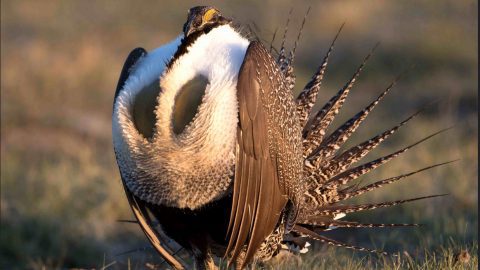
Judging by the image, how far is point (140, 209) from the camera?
11.6 ft

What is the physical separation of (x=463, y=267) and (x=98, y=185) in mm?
2854

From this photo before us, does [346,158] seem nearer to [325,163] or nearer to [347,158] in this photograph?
[347,158]

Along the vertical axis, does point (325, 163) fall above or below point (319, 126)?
below

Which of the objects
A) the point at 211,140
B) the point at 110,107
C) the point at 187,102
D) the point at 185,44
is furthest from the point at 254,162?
the point at 110,107

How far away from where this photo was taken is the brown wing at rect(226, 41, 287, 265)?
3.09 metres

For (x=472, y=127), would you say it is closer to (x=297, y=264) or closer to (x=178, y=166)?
(x=297, y=264)

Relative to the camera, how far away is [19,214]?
541cm

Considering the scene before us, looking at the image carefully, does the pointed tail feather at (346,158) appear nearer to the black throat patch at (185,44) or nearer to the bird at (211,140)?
the bird at (211,140)

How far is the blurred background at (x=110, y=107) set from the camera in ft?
16.7

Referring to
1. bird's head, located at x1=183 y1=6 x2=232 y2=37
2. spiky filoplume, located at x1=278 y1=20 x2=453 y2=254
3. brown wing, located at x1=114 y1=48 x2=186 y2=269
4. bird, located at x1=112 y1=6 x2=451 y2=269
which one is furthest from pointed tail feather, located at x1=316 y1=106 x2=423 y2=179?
bird's head, located at x1=183 y1=6 x2=232 y2=37

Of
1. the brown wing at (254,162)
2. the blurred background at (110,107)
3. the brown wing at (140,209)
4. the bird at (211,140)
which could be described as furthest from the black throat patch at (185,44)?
the blurred background at (110,107)

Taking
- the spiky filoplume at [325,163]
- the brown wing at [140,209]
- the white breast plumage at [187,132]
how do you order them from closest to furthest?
the white breast plumage at [187,132] → the brown wing at [140,209] → the spiky filoplume at [325,163]

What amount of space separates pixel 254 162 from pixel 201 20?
502 millimetres

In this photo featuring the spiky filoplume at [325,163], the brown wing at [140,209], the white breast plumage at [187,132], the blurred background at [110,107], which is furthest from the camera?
the blurred background at [110,107]
